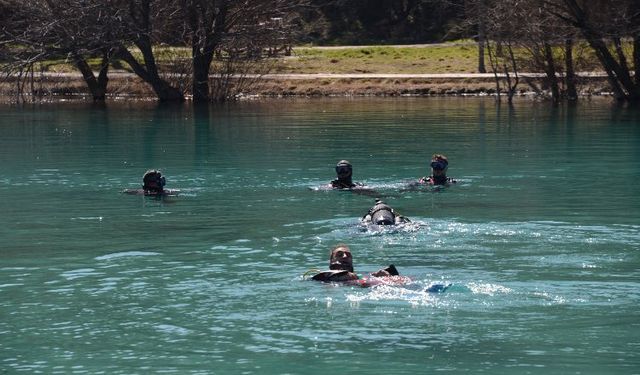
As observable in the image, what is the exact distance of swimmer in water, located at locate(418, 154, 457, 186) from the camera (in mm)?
28172

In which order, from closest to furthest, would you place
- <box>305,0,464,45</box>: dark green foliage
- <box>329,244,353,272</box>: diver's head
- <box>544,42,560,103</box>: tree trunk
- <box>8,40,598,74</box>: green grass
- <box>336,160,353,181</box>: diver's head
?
<box>329,244,353,272</box>: diver's head, <box>336,160,353,181</box>: diver's head, <box>544,42,560,103</box>: tree trunk, <box>8,40,598,74</box>: green grass, <box>305,0,464,45</box>: dark green foliage

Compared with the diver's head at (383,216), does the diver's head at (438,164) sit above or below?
above

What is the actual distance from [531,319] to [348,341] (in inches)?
95.7

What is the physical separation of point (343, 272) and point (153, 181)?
10.5 m

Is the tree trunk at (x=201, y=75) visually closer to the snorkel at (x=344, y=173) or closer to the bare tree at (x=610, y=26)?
the bare tree at (x=610, y=26)

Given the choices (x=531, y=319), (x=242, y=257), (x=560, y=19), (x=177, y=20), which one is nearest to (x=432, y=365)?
(x=531, y=319)

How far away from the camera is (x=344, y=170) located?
91.9ft

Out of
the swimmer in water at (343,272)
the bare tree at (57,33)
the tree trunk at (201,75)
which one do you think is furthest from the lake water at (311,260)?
the tree trunk at (201,75)

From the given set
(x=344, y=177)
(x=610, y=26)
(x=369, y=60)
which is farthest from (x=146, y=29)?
(x=344, y=177)

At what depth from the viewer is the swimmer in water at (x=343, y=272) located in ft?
58.5

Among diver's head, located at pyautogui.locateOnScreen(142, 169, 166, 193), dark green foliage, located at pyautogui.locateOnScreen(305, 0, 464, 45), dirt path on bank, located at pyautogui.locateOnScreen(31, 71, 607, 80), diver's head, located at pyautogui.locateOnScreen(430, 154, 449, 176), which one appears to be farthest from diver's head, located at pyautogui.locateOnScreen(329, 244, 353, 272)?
dark green foliage, located at pyautogui.locateOnScreen(305, 0, 464, 45)

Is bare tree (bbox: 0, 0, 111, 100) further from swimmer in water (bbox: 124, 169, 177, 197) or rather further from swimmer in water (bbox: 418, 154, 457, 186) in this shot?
swimmer in water (bbox: 418, 154, 457, 186)

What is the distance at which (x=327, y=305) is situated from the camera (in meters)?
17.1

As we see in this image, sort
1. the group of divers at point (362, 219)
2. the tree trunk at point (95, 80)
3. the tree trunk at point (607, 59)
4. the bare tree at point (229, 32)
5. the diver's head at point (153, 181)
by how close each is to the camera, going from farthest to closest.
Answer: the tree trunk at point (95, 80), the bare tree at point (229, 32), the tree trunk at point (607, 59), the diver's head at point (153, 181), the group of divers at point (362, 219)
